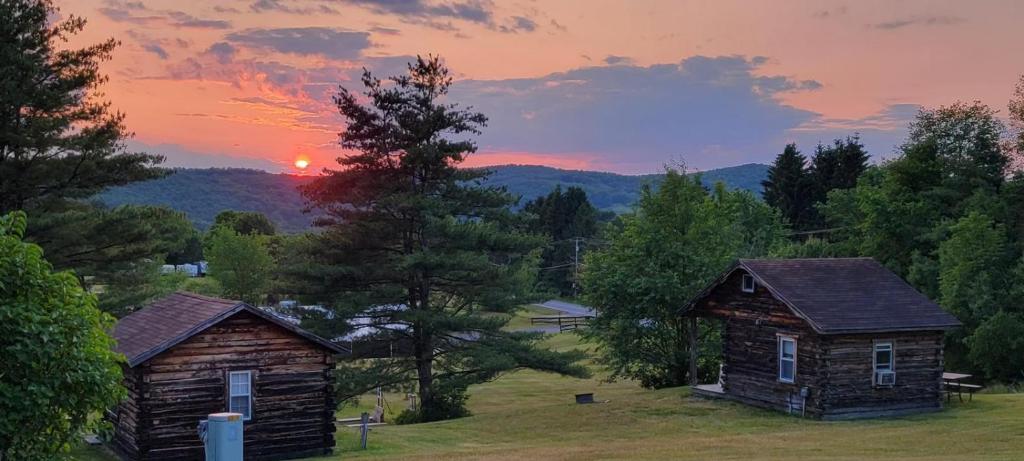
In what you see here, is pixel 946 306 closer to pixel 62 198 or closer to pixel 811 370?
pixel 811 370

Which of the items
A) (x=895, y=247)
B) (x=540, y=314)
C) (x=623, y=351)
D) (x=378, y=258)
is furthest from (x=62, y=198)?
(x=540, y=314)

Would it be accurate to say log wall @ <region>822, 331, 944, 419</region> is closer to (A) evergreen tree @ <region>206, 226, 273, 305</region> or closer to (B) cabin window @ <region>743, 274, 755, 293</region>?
(B) cabin window @ <region>743, 274, 755, 293</region>

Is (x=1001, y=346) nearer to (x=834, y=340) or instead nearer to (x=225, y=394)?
(x=834, y=340)

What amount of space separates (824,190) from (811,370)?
6327cm

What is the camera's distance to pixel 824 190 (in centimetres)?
9025

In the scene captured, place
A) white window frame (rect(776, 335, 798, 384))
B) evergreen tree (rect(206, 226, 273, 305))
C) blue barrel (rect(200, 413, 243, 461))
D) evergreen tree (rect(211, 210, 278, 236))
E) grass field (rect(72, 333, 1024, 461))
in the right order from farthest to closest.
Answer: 1. evergreen tree (rect(211, 210, 278, 236))
2. evergreen tree (rect(206, 226, 273, 305))
3. white window frame (rect(776, 335, 798, 384))
4. grass field (rect(72, 333, 1024, 461))
5. blue barrel (rect(200, 413, 243, 461))

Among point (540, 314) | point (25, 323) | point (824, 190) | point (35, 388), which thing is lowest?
point (540, 314)

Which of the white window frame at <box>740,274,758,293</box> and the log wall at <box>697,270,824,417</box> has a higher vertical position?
the white window frame at <box>740,274,758,293</box>

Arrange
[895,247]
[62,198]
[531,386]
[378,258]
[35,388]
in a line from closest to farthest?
1. [35,388]
2. [62,198]
3. [378,258]
4. [531,386]
5. [895,247]

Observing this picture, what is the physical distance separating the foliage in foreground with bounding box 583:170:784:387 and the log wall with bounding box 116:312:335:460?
19379 millimetres

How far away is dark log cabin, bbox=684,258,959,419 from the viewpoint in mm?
30672

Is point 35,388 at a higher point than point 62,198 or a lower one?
lower

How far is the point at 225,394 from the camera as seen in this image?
976 inches

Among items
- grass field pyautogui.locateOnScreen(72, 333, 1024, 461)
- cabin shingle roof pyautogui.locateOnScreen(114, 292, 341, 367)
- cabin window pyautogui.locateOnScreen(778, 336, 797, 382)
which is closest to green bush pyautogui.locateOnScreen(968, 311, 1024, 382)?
grass field pyautogui.locateOnScreen(72, 333, 1024, 461)
